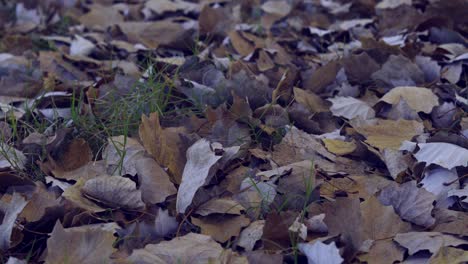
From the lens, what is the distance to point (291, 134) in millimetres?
1699

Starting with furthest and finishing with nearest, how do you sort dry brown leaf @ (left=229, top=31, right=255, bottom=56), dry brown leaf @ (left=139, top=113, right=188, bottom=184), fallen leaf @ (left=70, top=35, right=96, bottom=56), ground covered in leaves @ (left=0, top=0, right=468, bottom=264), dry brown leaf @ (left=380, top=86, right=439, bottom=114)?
fallen leaf @ (left=70, top=35, right=96, bottom=56) < dry brown leaf @ (left=229, top=31, right=255, bottom=56) < dry brown leaf @ (left=380, top=86, right=439, bottom=114) < dry brown leaf @ (left=139, top=113, right=188, bottom=184) < ground covered in leaves @ (left=0, top=0, right=468, bottom=264)

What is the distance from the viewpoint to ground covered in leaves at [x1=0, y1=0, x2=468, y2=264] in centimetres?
130

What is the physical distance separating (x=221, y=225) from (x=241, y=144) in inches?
12.9

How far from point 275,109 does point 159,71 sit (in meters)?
0.46

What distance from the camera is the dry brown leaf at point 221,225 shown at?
1.34 meters

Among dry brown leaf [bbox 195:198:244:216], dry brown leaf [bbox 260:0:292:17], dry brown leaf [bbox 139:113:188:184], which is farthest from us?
dry brown leaf [bbox 260:0:292:17]

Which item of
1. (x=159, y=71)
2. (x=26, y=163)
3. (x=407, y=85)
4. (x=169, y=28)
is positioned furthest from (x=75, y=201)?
(x=169, y=28)

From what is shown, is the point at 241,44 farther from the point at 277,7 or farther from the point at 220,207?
the point at 220,207

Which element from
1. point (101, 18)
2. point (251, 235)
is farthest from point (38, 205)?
point (101, 18)

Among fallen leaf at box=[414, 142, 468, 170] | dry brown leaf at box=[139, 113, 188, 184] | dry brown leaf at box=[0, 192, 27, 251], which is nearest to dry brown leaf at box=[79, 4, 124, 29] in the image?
dry brown leaf at box=[139, 113, 188, 184]

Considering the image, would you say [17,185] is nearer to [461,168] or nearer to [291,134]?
[291,134]

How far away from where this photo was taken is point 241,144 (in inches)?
65.1

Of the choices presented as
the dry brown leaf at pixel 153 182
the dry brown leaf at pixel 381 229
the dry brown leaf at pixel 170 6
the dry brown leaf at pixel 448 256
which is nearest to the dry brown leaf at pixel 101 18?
the dry brown leaf at pixel 170 6

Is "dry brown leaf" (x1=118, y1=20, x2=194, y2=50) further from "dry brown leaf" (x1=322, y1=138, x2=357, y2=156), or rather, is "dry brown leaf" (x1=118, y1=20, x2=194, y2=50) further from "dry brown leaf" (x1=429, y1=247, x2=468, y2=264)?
"dry brown leaf" (x1=429, y1=247, x2=468, y2=264)
